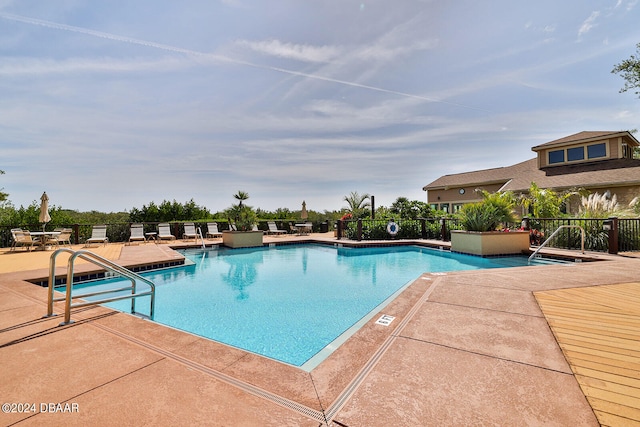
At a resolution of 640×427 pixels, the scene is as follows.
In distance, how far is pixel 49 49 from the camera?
8.45m

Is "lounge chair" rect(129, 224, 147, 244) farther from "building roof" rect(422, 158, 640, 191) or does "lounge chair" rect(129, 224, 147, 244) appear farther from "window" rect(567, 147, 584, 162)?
"window" rect(567, 147, 584, 162)

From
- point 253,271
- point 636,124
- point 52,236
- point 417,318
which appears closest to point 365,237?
point 253,271

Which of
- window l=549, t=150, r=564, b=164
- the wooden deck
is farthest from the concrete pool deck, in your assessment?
window l=549, t=150, r=564, b=164

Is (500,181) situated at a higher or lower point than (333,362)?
higher

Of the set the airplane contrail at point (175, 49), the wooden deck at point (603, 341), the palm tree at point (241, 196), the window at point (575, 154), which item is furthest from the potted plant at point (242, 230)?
the window at point (575, 154)

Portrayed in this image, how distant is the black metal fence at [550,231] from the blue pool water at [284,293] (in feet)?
6.97

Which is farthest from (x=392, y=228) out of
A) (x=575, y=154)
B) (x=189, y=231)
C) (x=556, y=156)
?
(x=575, y=154)

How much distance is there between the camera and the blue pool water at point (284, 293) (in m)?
4.07

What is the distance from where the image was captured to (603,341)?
2.50 meters

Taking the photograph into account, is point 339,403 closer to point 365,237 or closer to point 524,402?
point 524,402

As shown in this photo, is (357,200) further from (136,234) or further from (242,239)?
(136,234)

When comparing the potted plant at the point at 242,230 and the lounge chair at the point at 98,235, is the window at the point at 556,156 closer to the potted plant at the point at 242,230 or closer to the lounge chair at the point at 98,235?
the potted plant at the point at 242,230

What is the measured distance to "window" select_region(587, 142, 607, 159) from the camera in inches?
659

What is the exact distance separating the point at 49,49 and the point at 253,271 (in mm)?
9022
